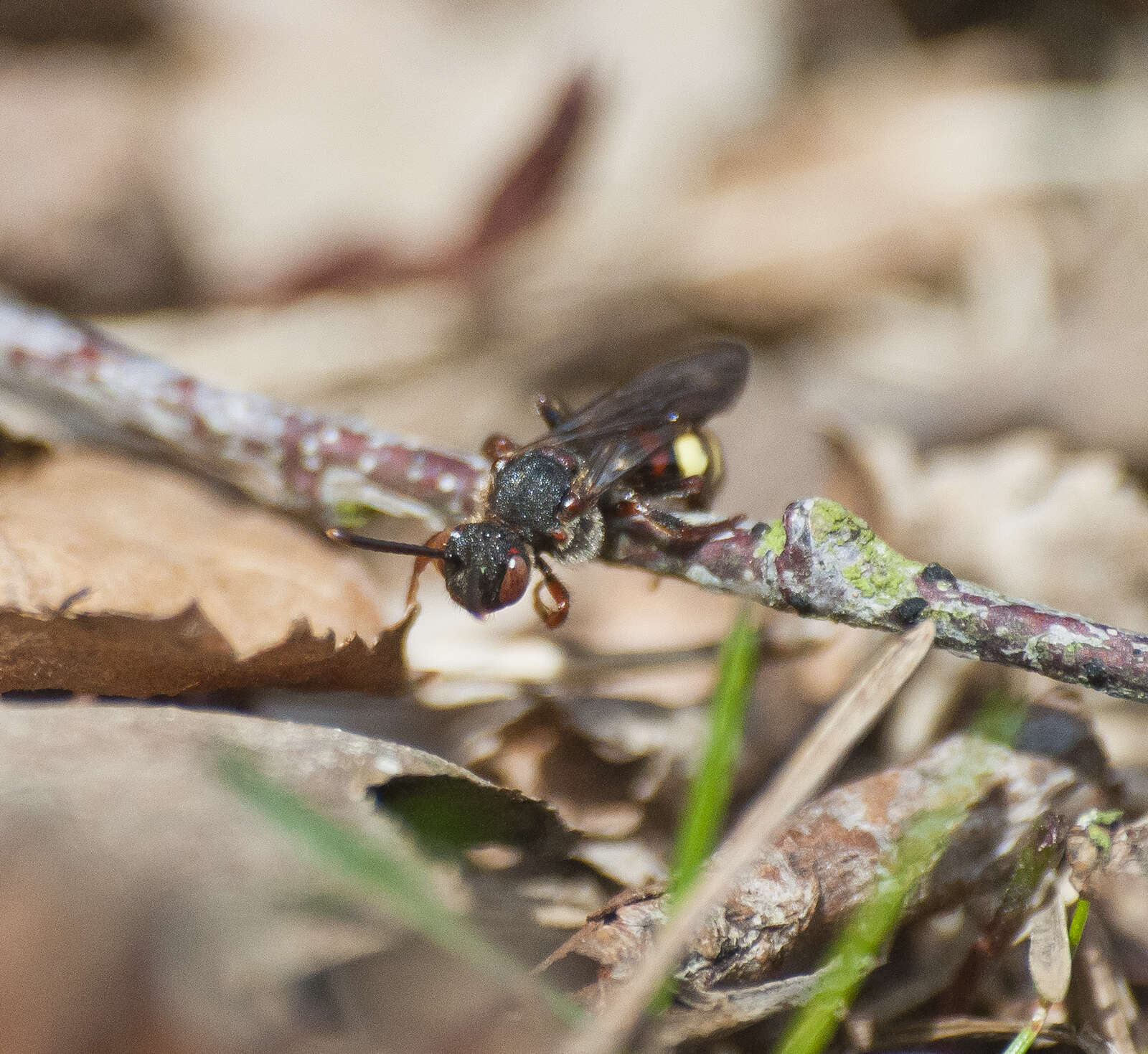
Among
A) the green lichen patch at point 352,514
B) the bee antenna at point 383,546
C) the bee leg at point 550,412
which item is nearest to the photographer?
the bee antenna at point 383,546

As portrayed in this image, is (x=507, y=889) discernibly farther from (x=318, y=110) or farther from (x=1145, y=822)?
(x=318, y=110)

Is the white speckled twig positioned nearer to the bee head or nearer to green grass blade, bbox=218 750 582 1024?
the bee head

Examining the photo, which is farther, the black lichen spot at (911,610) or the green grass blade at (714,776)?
the black lichen spot at (911,610)

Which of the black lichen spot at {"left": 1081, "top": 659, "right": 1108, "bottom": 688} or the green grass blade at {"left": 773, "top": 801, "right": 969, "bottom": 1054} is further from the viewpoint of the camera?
the black lichen spot at {"left": 1081, "top": 659, "right": 1108, "bottom": 688}

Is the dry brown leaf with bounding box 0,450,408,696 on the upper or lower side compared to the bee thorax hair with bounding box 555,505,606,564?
lower

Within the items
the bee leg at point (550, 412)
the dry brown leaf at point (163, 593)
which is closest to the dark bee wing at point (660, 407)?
the bee leg at point (550, 412)

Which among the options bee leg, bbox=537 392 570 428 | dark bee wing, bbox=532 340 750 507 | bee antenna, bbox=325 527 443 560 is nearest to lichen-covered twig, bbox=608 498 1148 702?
bee antenna, bbox=325 527 443 560

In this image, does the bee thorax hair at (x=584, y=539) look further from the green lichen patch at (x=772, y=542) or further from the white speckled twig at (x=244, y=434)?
the green lichen patch at (x=772, y=542)
